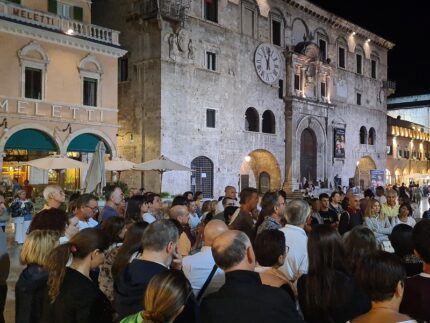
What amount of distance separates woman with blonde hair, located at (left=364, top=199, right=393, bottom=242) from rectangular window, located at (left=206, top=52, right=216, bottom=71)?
62.8ft

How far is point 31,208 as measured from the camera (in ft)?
39.5

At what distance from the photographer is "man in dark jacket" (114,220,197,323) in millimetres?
3210

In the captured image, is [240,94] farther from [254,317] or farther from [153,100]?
[254,317]

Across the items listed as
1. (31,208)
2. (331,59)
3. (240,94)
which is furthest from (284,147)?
(31,208)

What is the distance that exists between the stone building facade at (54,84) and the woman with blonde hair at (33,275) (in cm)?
1544

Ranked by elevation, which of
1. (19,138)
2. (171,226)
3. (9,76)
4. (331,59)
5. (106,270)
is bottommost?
(106,270)

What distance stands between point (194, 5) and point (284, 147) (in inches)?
432

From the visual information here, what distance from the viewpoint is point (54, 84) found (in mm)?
19562

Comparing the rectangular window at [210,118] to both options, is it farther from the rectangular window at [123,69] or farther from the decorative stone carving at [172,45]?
the rectangular window at [123,69]

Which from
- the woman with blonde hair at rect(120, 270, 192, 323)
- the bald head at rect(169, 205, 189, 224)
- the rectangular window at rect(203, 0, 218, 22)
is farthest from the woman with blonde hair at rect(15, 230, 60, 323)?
the rectangular window at rect(203, 0, 218, 22)

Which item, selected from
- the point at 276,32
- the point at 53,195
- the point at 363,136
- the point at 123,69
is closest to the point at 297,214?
the point at 53,195

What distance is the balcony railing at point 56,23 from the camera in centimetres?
1816

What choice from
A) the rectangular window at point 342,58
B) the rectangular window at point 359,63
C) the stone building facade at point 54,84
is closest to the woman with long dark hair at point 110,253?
the stone building facade at point 54,84

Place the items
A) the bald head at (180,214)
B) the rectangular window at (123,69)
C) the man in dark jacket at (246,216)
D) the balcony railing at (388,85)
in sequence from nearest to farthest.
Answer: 1. the man in dark jacket at (246,216)
2. the bald head at (180,214)
3. the rectangular window at (123,69)
4. the balcony railing at (388,85)
